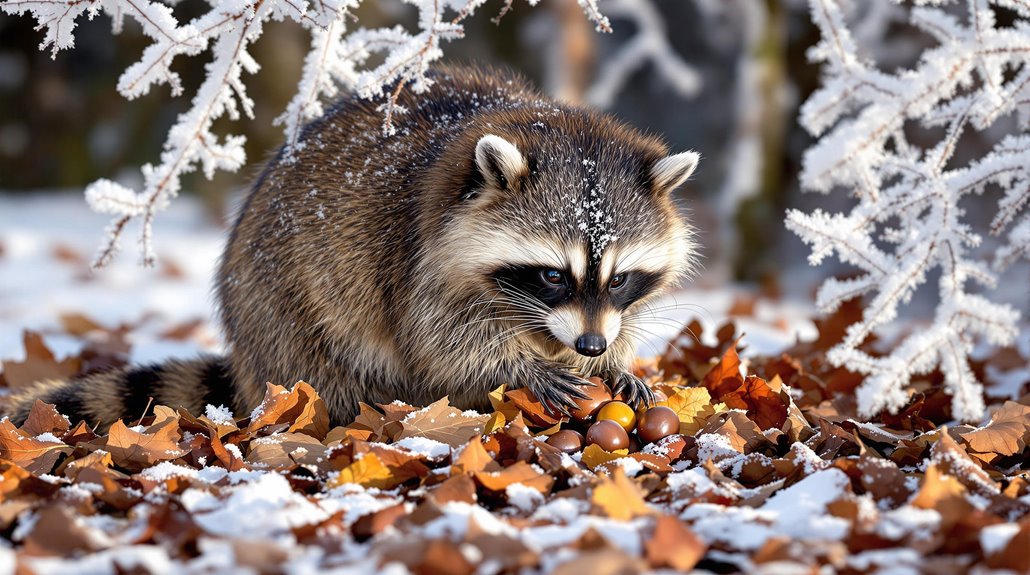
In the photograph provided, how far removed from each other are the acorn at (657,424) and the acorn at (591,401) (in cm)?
21

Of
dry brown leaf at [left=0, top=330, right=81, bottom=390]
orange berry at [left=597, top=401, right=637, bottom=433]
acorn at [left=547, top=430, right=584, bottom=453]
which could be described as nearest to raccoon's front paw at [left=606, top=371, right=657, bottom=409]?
orange berry at [left=597, top=401, right=637, bottom=433]

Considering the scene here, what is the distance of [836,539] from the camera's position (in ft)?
7.23

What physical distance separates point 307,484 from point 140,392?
1.54 m

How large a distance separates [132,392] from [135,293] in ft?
11.9

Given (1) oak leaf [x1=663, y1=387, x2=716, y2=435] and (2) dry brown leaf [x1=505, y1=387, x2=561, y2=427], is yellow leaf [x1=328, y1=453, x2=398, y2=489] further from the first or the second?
(1) oak leaf [x1=663, y1=387, x2=716, y2=435]

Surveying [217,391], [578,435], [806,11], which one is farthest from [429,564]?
[806,11]

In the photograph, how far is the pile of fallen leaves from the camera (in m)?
2.05

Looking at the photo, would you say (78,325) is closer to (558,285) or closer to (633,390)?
(558,285)

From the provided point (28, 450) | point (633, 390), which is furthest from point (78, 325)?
point (633, 390)

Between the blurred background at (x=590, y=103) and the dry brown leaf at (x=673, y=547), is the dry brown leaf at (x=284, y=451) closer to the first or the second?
the dry brown leaf at (x=673, y=547)

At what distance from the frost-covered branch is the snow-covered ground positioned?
92cm

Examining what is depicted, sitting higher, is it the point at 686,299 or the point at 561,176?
the point at 686,299

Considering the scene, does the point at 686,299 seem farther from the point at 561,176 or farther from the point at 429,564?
the point at 429,564

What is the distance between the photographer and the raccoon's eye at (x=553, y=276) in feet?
11.0
